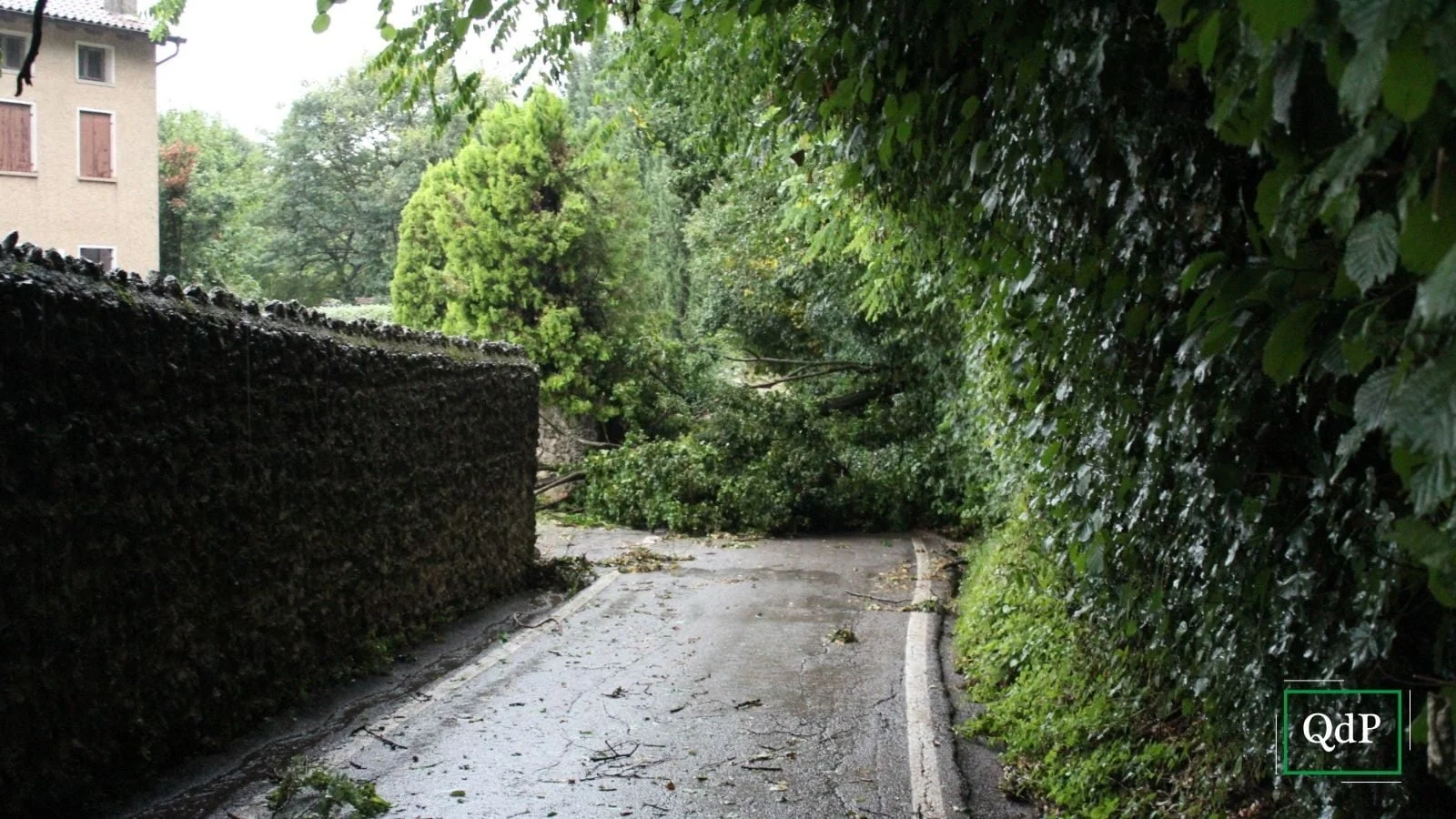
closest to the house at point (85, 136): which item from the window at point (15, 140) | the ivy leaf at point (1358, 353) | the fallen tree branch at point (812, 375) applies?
the window at point (15, 140)

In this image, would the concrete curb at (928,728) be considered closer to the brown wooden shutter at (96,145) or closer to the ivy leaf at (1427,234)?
the ivy leaf at (1427,234)

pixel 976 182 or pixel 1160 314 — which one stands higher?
pixel 976 182

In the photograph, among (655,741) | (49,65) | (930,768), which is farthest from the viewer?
(49,65)

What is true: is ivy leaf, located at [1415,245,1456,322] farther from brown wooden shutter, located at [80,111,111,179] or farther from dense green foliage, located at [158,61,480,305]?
dense green foliage, located at [158,61,480,305]

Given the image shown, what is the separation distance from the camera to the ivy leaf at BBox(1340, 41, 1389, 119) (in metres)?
1.63

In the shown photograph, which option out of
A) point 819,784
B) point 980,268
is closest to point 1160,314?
point 980,268

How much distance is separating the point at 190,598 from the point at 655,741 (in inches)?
115

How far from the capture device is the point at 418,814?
579cm

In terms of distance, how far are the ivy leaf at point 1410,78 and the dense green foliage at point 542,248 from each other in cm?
2162

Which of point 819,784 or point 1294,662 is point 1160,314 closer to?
point 1294,662

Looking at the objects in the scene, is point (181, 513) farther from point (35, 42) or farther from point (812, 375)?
point (812, 375)

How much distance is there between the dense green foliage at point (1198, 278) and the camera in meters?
1.87

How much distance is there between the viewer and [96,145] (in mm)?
26375

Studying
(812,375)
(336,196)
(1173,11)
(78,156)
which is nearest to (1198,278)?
(1173,11)
